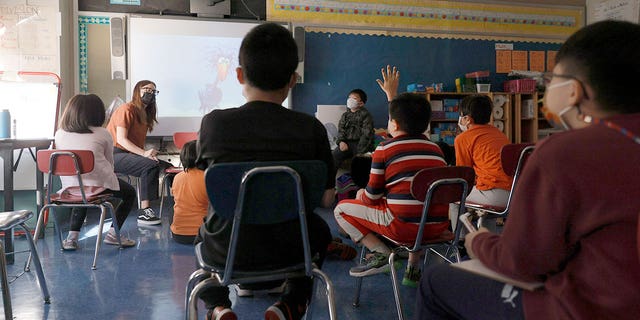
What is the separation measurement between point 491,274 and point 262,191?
60cm

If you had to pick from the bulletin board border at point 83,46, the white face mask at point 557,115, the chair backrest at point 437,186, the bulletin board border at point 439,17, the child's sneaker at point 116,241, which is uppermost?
the bulletin board border at point 439,17

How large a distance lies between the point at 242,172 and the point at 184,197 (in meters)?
1.91

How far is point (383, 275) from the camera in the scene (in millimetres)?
2645

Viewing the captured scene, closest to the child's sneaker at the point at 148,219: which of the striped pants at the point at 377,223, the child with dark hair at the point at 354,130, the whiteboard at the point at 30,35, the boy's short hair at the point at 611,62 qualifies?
the whiteboard at the point at 30,35

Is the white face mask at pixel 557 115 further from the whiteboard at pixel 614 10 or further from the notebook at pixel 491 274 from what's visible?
the whiteboard at pixel 614 10

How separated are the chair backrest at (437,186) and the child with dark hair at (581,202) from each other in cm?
87

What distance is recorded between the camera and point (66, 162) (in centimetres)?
273

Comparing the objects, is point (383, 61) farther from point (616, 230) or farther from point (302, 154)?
point (616, 230)

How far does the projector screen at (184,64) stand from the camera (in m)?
4.99

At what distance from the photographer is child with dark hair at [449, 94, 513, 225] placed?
8.73 ft

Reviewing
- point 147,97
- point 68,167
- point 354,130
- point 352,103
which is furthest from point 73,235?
point 352,103

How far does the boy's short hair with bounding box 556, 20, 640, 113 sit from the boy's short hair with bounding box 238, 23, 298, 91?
79cm

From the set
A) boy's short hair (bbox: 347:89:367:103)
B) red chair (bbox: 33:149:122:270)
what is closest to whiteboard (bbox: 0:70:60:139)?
red chair (bbox: 33:149:122:270)

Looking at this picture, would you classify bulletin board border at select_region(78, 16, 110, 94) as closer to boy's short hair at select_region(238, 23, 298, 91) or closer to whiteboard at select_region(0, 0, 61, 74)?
whiteboard at select_region(0, 0, 61, 74)
